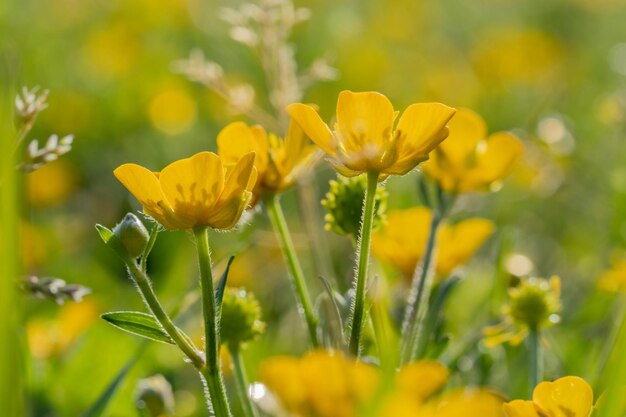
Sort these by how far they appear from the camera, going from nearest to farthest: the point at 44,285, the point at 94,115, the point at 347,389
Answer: the point at 347,389, the point at 44,285, the point at 94,115

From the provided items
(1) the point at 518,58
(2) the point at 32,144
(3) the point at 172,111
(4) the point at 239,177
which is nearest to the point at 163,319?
(4) the point at 239,177

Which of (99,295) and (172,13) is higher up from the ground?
(172,13)

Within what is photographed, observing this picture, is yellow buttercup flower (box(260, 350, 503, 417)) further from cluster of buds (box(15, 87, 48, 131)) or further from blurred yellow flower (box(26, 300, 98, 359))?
blurred yellow flower (box(26, 300, 98, 359))

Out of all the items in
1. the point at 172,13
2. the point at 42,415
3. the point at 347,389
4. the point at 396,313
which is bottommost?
the point at 42,415

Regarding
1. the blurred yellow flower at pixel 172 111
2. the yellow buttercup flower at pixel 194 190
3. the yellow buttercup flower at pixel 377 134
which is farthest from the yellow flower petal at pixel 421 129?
the blurred yellow flower at pixel 172 111

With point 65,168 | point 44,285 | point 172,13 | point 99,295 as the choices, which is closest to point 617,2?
point 172,13

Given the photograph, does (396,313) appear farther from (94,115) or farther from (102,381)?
(94,115)

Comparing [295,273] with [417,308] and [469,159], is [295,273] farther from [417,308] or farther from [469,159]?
[469,159]

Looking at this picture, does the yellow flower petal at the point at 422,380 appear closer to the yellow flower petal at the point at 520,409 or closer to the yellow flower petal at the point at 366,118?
the yellow flower petal at the point at 520,409
